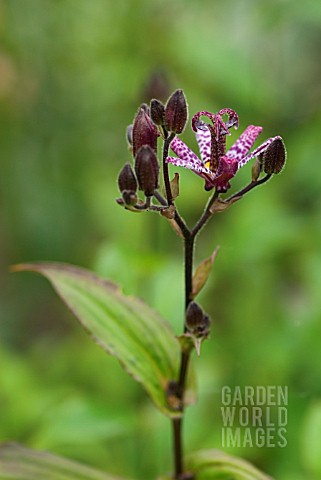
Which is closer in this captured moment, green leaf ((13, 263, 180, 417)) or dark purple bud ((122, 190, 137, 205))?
dark purple bud ((122, 190, 137, 205))

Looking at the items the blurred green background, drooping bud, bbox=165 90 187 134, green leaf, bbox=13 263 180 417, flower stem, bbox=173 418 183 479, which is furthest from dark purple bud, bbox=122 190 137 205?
the blurred green background

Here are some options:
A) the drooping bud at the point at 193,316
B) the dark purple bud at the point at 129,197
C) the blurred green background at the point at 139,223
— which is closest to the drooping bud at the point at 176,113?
the dark purple bud at the point at 129,197

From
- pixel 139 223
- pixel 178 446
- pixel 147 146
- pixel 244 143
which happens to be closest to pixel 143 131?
pixel 147 146

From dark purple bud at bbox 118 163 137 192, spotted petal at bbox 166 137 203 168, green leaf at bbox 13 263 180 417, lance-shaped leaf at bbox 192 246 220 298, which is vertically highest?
spotted petal at bbox 166 137 203 168

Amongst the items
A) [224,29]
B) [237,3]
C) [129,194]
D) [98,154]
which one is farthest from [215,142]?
[237,3]

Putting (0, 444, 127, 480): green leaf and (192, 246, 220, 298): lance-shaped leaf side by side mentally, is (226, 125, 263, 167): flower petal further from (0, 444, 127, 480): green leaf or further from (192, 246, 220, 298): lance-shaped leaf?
(0, 444, 127, 480): green leaf

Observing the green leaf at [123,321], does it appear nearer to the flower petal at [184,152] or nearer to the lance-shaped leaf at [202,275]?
the lance-shaped leaf at [202,275]

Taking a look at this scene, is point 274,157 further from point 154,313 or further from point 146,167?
point 154,313
